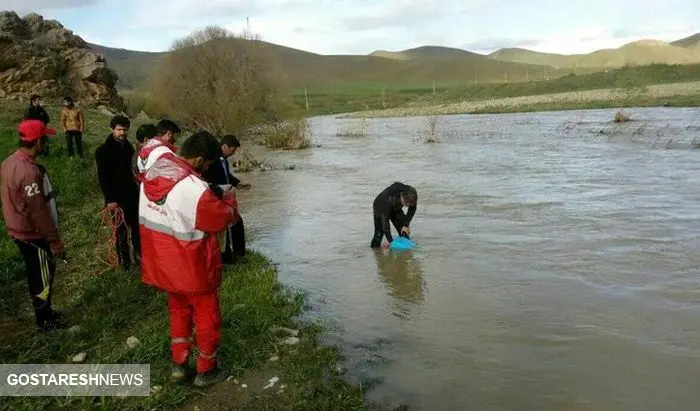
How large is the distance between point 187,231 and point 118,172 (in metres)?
3.51

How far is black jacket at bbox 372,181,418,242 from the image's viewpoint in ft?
25.3

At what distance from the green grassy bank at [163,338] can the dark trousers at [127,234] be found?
0.32 meters

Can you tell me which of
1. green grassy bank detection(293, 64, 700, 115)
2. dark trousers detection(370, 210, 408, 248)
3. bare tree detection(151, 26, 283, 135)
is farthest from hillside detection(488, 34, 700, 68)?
dark trousers detection(370, 210, 408, 248)

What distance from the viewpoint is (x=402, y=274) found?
744cm

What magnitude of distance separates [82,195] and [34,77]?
1902cm

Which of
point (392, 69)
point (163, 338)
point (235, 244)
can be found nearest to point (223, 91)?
point (235, 244)

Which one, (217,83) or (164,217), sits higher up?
(217,83)

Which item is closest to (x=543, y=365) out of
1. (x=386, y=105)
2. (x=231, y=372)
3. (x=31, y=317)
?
(x=231, y=372)

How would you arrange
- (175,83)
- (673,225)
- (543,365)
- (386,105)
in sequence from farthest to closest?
(386,105)
(175,83)
(673,225)
(543,365)

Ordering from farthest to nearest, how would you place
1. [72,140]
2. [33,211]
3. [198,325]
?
1. [72,140]
2. [33,211]
3. [198,325]

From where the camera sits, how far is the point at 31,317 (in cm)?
570

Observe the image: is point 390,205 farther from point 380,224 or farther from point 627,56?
point 627,56

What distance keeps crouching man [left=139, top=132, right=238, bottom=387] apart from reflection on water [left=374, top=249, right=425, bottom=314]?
3.03m

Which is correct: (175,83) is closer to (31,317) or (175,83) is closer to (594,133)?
(594,133)
